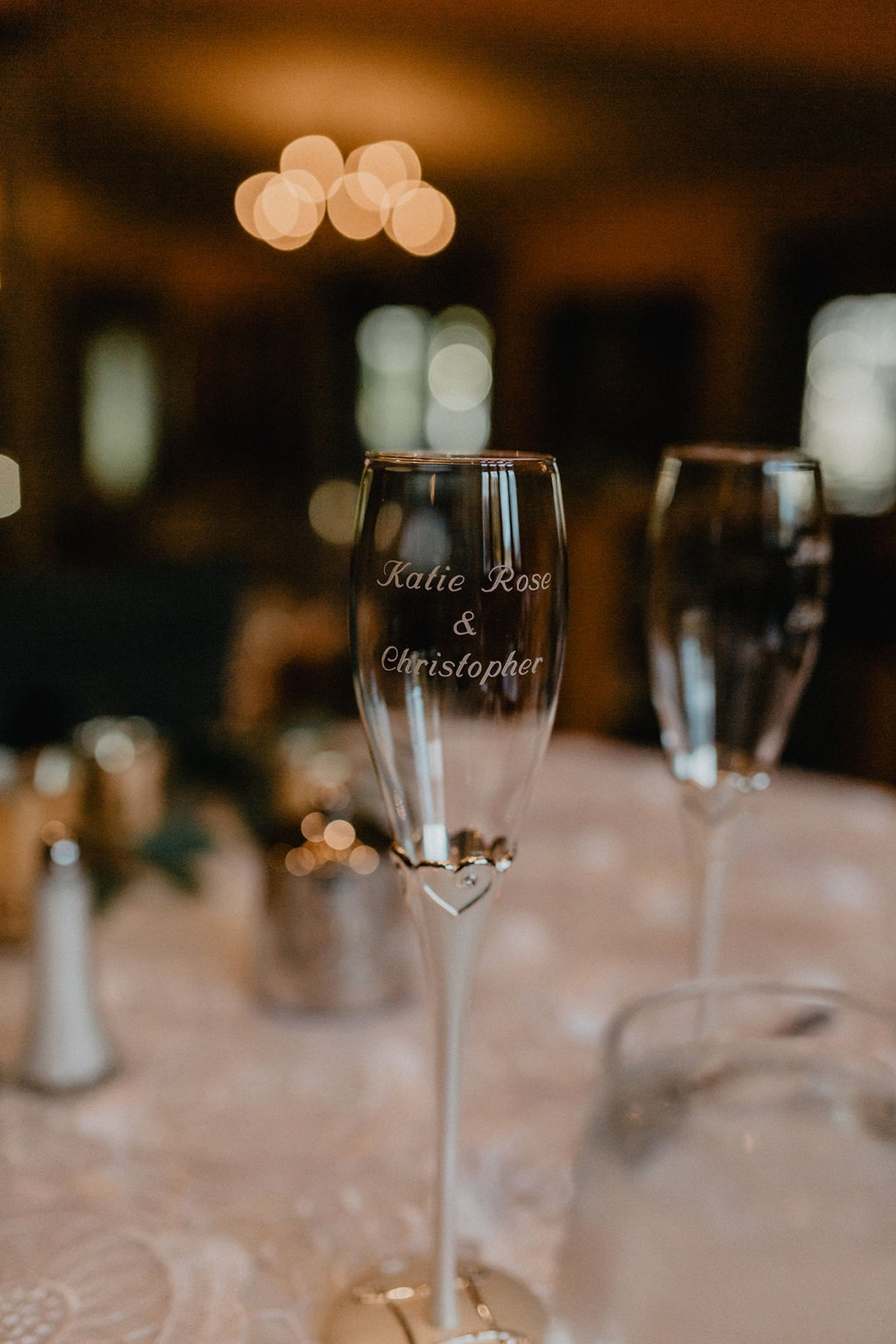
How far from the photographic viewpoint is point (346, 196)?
13.2 ft

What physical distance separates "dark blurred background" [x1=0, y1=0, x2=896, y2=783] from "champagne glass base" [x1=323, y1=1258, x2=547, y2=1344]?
70 centimetres

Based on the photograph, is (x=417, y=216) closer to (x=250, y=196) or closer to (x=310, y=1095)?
(x=250, y=196)

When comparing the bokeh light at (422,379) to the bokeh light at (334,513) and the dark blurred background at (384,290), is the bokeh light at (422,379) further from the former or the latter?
the bokeh light at (334,513)

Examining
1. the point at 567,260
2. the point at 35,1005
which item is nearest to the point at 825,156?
the point at 567,260

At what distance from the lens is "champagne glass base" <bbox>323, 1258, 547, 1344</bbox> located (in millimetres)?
382

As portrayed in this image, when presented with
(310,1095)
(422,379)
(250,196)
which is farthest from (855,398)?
(310,1095)

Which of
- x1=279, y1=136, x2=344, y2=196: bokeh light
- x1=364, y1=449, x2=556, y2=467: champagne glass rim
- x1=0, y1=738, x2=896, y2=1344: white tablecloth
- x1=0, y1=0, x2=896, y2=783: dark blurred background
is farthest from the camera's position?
x1=279, y1=136, x2=344, y2=196: bokeh light

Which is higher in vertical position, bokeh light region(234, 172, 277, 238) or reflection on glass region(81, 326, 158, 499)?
bokeh light region(234, 172, 277, 238)

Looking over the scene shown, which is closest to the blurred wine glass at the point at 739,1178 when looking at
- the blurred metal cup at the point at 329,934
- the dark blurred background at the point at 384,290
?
the blurred metal cup at the point at 329,934

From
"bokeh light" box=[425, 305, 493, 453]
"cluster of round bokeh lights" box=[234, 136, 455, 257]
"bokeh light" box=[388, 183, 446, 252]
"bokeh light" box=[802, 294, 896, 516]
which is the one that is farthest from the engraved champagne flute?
"bokeh light" box=[425, 305, 493, 453]

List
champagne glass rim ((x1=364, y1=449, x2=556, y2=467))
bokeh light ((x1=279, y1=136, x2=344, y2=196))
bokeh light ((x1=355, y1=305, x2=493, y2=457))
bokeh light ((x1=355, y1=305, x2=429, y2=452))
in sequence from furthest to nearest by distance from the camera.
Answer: bokeh light ((x1=355, y1=305, x2=429, y2=452))
bokeh light ((x1=355, y1=305, x2=493, y2=457))
bokeh light ((x1=279, y1=136, x2=344, y2=196))
champagne glass rim ((x1=364, y1=449, x2=556, y2=467))

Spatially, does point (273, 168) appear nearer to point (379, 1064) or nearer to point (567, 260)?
point (567, 260)

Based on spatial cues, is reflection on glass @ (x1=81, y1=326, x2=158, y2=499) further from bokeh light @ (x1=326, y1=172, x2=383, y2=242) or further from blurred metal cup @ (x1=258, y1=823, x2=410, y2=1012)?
blurred metal cup @ (x1=258, y1=823, x2=410, y2=1012)

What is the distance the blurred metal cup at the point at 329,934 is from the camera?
639 millimetres
